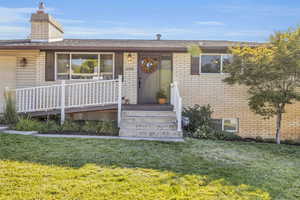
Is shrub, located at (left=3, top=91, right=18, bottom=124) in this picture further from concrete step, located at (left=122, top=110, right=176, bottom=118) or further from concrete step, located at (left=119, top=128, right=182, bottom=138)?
concrete step, located at (left=119, top=128, right=182, bottom=138)

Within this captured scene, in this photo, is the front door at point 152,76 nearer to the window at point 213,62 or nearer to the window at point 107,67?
the window at point 107,67

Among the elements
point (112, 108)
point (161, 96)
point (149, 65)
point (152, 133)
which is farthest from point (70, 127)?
point (149, 65)

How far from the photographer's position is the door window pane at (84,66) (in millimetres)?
9859

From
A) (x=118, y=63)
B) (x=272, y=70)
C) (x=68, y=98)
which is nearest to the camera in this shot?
(x=272, y=70)

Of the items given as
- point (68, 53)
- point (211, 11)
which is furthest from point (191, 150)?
point (211, 11)

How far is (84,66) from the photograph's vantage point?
991 cm

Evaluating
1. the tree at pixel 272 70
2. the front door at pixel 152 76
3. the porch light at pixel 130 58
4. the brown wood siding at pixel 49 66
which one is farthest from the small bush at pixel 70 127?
the tree at pixel 272 70

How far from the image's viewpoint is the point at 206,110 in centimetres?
880

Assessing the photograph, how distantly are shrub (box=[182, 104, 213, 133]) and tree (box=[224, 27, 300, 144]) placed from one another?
4.64ft

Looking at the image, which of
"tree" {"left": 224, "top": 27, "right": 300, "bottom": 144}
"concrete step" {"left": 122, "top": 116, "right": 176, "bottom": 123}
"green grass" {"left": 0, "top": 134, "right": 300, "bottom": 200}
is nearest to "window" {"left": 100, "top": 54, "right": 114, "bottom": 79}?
"concrete step" {"left": 122, "top": 116, "right": 176, "bottom": 123}

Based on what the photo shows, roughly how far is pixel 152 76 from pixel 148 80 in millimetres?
248

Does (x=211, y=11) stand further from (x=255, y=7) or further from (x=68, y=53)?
(x=68, y=53)

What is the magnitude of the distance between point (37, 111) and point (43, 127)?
1250 mm

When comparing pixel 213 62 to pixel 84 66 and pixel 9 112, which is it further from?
pixel 9 112
